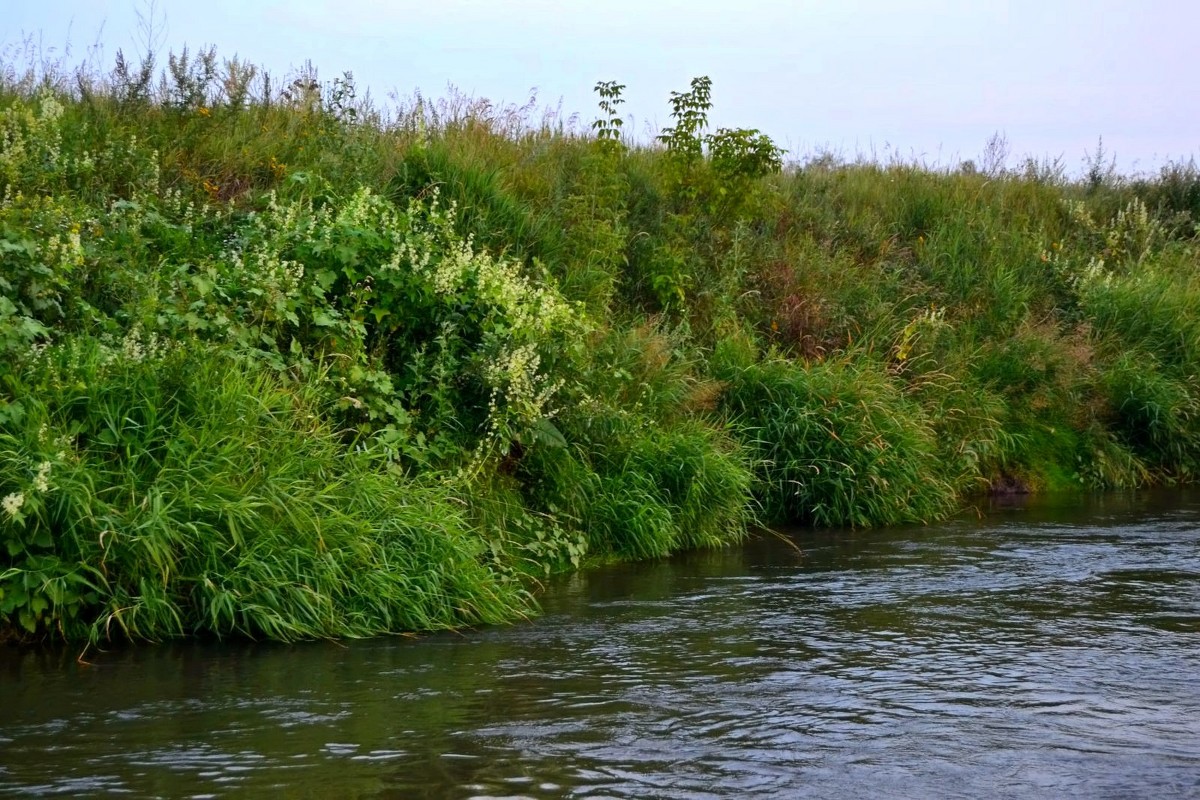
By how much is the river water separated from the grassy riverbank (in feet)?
1.84

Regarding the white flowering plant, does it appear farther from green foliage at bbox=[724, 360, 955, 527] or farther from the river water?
green foliage at bbox=[724, 360, 955, 527]

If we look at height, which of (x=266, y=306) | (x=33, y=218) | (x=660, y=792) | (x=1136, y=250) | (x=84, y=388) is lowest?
(x=660, y=792)

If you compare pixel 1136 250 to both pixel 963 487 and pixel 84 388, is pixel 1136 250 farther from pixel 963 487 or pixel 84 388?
pixel 84 388

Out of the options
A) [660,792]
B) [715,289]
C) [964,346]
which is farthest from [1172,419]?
[660,792]

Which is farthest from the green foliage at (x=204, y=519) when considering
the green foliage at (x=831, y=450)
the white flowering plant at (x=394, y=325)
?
the green foliage at (x=831, y=450)

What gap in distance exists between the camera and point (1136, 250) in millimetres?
18422

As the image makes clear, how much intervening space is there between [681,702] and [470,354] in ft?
12.5

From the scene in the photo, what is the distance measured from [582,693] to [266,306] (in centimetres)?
385

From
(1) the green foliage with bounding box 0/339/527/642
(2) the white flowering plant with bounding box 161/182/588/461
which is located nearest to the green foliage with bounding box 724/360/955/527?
(2) the white flowering plant with bounding box 161/182/588/461

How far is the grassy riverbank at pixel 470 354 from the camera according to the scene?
6945 millimetres

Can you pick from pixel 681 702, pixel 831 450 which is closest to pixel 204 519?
pixel 681 702

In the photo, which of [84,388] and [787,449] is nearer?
[84,388]

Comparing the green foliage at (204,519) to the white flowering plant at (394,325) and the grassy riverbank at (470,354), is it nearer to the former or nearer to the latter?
the grassy riverbank at (470,354)

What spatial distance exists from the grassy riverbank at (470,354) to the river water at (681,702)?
56 centimetres
